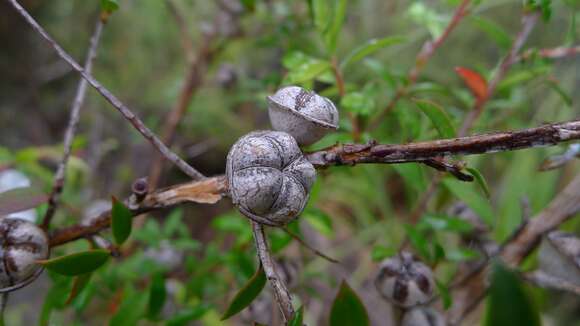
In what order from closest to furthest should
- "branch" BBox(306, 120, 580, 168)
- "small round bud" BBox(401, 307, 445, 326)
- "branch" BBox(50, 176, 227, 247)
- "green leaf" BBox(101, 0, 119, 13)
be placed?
"branch" BBox(306, 120, 580, 168), "branch" BBox(50, 176, 227, 247), "green leaf" BBox(101, 0, 119, 13), "small round bud" BBox(401, 307, 445, 326)

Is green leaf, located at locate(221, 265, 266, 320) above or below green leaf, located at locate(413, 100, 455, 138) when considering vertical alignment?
below

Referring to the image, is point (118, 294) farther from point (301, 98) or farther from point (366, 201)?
point (366, 201)

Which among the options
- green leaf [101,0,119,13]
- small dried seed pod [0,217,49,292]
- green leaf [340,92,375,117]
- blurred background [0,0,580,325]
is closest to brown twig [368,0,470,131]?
blurred background [0,0,580,325]

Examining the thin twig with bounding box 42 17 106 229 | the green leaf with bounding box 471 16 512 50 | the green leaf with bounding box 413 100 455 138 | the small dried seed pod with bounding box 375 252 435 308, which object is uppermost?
the green leaf with bounding box 471 16 512 50

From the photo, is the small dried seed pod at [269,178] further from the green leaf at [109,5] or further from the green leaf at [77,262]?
the green leaf at [109,5]

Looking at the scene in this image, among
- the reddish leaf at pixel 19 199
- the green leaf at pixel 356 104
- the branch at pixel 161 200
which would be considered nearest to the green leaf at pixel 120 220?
the branch at pixel 161 200

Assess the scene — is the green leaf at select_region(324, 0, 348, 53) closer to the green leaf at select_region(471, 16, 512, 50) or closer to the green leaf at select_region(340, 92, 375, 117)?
the green leaf at select_region(340, 92, 375, 117)

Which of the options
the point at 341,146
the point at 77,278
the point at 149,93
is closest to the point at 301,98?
the point at 341,146
